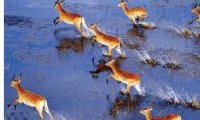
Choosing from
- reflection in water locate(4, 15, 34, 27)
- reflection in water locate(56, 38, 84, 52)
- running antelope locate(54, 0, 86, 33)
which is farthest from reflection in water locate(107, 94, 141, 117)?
reflection in water locate(4, 15, 34, 27)

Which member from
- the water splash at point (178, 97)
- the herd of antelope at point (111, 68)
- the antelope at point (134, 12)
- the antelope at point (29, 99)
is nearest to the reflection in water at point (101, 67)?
the herd of antelope at point (111, 68)

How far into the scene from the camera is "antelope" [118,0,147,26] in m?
15.8

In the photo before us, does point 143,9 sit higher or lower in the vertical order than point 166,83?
higher

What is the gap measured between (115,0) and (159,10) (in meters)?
1.43

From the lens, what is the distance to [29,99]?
10.6 meters

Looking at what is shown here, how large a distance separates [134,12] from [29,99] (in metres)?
A: 6.05

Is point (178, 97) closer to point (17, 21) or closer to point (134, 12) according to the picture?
point (134, 12)

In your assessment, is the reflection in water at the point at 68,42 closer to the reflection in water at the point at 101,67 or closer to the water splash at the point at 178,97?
the reflection in water at the point at 101,67

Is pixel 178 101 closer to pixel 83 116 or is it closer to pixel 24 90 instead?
pixel 83 116

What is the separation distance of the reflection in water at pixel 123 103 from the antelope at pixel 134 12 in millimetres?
4755

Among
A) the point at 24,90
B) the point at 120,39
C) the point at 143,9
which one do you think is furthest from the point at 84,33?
the point at 24,90

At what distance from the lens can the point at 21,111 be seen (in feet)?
35.3

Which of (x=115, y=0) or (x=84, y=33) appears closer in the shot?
(x=84, y=33)

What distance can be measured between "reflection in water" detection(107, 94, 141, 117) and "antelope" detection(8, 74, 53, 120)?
1238 millimetres
